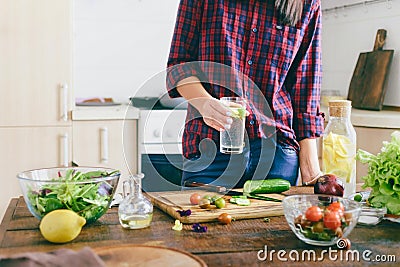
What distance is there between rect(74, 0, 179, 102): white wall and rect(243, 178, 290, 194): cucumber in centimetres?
215

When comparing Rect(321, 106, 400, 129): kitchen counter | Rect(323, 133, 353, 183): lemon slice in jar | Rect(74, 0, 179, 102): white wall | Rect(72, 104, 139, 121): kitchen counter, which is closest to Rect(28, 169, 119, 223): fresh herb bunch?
Rect(323, 133, 353, 183): lemon slice in jar

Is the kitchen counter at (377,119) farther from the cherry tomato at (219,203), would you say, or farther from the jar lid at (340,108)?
the cherry tomato at (219,203)

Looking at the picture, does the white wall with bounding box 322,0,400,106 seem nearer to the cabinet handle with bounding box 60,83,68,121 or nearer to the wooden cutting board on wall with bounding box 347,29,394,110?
the wooden cutting board on wall with bounding box 347,29,394,110

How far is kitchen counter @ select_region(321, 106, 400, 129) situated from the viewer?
9.54 feet

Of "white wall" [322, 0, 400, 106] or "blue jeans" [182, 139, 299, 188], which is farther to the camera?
"white wall" [322, 0, 400, 106]

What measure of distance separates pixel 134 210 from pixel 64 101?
6.16 feet

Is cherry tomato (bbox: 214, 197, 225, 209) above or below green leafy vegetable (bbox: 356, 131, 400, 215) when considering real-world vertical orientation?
below

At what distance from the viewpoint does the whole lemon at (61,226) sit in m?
1.18

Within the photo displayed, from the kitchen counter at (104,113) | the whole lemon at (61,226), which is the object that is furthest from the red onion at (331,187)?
the kitchen counter at (104,113)

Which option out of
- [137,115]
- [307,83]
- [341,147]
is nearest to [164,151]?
[341,147]

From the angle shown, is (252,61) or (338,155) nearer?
(338,155)

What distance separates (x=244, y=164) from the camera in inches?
69.8

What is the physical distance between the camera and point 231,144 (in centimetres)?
163

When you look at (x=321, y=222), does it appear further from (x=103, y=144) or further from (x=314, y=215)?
(x=103, y=144)
